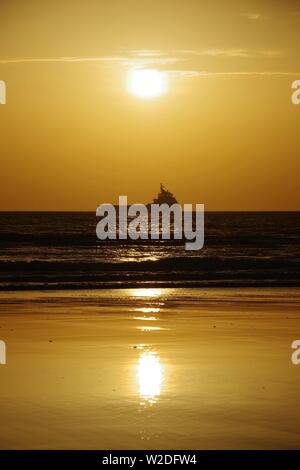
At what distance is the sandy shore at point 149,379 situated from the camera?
27.8 feet

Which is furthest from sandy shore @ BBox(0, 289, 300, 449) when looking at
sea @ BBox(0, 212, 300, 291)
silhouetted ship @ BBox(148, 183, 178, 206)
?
silhouetted ship @ BBox(148, 183, 178, 206)

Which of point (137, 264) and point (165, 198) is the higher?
point (165, 198)

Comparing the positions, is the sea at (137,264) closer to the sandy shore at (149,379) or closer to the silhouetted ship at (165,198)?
the sandy shore at (149,379)

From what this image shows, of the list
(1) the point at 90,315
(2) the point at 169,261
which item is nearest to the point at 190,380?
(1) the point at 90,315

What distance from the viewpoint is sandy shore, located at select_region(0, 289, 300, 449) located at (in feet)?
27.8

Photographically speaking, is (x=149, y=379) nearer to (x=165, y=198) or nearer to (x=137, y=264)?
(x=137, y=264)

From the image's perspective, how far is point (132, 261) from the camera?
45500 mm

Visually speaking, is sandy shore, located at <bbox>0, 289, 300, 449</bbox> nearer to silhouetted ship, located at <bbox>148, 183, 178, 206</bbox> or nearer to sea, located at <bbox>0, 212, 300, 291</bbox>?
sea, located at <bbox>0, 212, 300, 291</bbox>

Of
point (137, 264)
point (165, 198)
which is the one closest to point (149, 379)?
point (137, 264)

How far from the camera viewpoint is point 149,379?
1116 cm

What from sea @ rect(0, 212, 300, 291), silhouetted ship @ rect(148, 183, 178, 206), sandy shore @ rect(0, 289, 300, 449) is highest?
silhouetted ship @ rect(148, 183, 178, 206)

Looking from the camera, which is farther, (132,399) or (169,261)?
(169,261)

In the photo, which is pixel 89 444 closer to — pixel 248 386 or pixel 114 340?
pixel 248 386

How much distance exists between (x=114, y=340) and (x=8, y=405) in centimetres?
516
